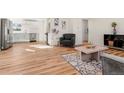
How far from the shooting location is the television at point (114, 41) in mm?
1903

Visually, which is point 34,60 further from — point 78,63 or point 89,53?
point 89,53

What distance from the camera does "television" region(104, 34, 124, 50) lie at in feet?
6.24

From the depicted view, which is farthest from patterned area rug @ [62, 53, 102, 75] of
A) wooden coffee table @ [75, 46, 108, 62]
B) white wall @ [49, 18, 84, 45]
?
white wall @ [49, 18, 84, 45]

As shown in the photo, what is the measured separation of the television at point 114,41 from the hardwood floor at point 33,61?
62cm

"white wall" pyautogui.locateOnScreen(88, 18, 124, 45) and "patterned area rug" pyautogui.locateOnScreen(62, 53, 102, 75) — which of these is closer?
"white wall" pyautogui.locateOnScreen(88, 18, 124, 45)

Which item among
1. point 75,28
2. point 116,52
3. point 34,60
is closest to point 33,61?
point 34,60

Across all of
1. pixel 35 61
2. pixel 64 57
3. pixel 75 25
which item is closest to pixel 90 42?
pixel 75 25

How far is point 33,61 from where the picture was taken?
2.05m

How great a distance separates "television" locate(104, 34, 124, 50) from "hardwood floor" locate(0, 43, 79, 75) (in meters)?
0.62

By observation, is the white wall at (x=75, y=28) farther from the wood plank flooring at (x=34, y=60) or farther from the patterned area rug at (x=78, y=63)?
the patterned area rug at (x=78, y=63)

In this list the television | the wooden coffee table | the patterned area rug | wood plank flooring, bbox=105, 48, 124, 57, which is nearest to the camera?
wood plank flooring, bbox=105, 48, 124, 57

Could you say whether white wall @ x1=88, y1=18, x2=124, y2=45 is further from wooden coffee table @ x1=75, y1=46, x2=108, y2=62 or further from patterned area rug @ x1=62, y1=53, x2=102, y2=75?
patterned area rug @ x1=62, y1=53, x2=102, y2=75
